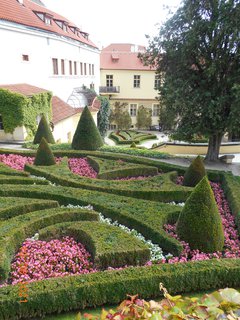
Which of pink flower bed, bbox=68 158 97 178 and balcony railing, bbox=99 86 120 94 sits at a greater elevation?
balcony railing, bbox=99 86 120 94

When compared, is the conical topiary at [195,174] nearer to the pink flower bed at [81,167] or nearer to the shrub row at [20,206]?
the pink flower bed at [81,167]

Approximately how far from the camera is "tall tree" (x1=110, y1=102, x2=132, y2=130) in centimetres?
4219

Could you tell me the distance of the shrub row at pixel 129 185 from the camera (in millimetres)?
10180

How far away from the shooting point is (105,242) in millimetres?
6762

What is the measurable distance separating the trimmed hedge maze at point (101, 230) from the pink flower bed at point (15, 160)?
1.21 m

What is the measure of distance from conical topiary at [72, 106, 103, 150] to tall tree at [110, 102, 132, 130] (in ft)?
86.5

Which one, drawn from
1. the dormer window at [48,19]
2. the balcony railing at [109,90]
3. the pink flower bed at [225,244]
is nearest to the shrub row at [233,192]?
the pink flower bed at [225,244]

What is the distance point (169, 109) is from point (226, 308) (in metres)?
15.1

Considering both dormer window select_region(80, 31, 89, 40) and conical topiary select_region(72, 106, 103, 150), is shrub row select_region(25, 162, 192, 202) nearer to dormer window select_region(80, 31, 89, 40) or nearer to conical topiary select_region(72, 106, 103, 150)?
conical topiary select_region(72, 106, 103, 150)

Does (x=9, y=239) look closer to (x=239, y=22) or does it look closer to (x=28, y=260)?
(x=28, y=260)

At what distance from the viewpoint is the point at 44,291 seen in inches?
196

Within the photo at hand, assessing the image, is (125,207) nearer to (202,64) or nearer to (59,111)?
(202,64)

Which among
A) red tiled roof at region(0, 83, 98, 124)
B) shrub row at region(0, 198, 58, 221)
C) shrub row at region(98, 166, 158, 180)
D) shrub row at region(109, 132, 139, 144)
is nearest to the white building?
red tiled roof at region(0, 83, 98, 124)

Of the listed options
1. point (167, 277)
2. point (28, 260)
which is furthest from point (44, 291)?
point (167, 277)
